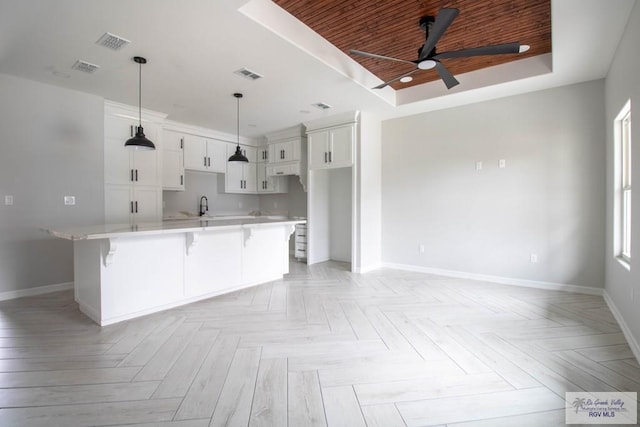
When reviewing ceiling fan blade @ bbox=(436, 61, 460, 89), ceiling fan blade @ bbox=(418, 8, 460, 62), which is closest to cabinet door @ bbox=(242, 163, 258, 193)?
ceiling fan blade @ bbox=(436, 61, 460, 89)

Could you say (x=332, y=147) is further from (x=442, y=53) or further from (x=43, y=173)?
(x=43, y=173)

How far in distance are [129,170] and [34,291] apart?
1.97 m

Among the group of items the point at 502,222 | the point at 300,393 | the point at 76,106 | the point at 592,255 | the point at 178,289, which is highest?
the point at 76,106

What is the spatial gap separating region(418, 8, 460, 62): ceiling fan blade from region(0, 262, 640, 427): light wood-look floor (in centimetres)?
250

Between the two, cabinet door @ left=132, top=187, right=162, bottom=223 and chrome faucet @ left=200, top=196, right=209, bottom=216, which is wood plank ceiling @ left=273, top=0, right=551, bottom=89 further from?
chrome faucet @ left=200, top=196, right=209, bottom=216

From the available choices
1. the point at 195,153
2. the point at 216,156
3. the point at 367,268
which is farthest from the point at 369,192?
the point at 195,153

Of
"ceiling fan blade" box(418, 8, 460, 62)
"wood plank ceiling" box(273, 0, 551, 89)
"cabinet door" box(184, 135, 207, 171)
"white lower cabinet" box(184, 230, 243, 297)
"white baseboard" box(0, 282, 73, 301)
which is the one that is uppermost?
"wood plank ceiling" box(273, 0, 551, 89)

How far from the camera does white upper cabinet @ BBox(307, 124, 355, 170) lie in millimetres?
4855

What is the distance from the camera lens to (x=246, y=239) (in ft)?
12.7

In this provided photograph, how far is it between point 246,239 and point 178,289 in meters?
1.04

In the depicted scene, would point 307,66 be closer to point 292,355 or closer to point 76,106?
point 292,355

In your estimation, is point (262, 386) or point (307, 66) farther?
point (307, 66)

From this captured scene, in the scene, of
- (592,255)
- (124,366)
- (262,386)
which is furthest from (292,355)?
(592,255)

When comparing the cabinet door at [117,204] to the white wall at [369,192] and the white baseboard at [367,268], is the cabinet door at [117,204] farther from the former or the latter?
the white baseboard at [367,268]
